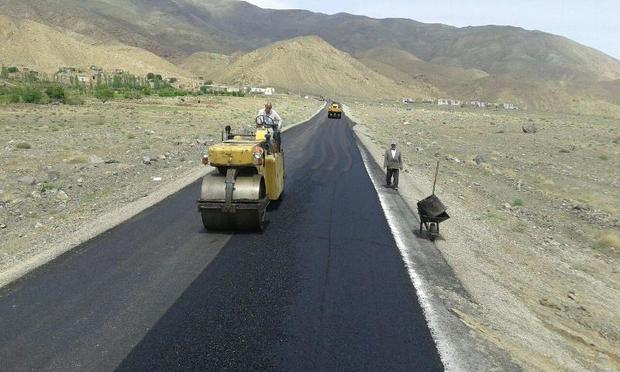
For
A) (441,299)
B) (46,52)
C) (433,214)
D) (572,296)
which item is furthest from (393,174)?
(46,52)

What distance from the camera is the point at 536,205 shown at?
1769 cm

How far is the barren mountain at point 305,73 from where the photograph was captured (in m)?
167

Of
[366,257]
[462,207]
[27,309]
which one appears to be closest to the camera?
[27,309]

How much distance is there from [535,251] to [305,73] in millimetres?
166685

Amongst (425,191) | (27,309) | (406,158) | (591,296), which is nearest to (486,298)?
(591,296)

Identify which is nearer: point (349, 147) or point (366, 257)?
point (366, 257)

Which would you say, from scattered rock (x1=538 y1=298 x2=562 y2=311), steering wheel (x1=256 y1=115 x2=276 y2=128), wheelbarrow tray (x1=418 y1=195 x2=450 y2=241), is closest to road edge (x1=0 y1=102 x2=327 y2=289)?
steering wheel (x1=256 y1=115 x2=276 y2=128)

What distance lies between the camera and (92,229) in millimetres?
9852

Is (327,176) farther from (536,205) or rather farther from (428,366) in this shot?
(428,366)

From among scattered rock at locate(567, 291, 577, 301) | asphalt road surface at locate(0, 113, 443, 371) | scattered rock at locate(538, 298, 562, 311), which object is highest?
asphalt road surface at locate(0, 113, 443, 371)

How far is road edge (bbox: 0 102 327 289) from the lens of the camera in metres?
7.63

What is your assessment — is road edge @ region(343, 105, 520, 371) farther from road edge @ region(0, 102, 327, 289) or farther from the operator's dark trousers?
road edge @ region(0, 102, 327, 289)

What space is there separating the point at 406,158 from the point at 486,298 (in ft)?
61.0

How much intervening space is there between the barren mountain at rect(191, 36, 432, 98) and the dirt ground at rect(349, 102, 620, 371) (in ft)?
458
